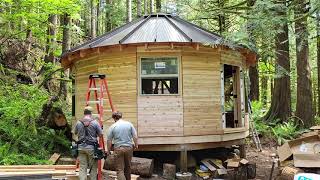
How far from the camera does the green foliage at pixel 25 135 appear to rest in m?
11.5

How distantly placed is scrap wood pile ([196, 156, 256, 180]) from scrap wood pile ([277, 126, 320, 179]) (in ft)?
3.54

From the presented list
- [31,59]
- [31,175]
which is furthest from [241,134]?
[31,59]

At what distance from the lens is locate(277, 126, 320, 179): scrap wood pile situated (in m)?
8.89

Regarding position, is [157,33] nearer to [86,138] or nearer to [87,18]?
[86,138]

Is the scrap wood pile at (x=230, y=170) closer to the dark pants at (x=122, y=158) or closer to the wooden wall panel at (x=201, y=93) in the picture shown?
the wooden wall panel at (x=201, y=93)

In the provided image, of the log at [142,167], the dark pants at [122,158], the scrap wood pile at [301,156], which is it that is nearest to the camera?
the dark pants at [122,158]

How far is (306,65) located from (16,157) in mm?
11852

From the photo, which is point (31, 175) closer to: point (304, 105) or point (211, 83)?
point (211, 83)

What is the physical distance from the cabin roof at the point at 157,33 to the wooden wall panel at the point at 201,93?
56cm

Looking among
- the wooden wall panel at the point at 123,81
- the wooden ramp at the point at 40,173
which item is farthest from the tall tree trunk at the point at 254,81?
the wooden ramp at the point at 40,173

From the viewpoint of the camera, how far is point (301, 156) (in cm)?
906

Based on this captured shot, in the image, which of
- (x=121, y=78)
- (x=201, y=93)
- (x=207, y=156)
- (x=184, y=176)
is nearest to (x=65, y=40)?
(x=121, y=78)

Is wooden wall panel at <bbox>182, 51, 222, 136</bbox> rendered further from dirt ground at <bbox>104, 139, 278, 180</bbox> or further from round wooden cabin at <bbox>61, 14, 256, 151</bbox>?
dirt ground at <bbox>104, 139, 278, 180</bbox>

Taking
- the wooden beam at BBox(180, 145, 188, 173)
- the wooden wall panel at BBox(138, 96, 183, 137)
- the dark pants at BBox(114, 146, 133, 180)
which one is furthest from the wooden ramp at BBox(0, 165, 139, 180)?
the wooden beam at BBox(180, 145, 188, 173)
